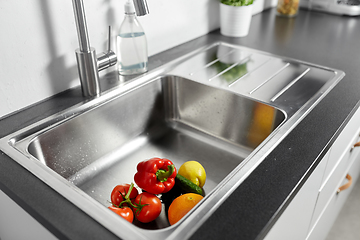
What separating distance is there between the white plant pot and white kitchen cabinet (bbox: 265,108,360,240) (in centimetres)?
63

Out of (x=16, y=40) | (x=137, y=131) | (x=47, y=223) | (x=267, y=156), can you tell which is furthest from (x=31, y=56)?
(x=267, y=156)

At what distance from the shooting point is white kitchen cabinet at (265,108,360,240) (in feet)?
2.44

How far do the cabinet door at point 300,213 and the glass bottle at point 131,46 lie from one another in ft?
2.09

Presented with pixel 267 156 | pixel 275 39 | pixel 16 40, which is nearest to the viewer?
pixel 267 156

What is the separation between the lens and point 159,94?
3.81 ft

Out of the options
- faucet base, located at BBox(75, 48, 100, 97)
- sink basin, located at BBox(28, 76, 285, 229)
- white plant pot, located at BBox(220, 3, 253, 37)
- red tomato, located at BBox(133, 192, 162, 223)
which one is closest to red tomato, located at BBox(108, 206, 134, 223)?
red tomato, located at BBox(133, 192, 162, 223)

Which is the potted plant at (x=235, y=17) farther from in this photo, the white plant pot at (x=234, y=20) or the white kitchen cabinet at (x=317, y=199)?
the white kitchen cabinet at (x=317, y=199)

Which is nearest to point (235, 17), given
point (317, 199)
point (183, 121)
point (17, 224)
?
point (183, 121)

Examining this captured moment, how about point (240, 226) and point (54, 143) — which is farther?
point (54, 143)

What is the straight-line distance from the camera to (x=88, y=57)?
917 millimetres

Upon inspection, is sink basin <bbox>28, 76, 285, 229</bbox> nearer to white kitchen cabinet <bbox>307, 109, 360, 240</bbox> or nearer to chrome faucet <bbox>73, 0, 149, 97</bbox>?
chrome faucet <bbox>73, 0, 149, 97</bbox>

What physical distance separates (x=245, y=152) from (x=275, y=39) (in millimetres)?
653

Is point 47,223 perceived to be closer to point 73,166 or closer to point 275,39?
point 73,166

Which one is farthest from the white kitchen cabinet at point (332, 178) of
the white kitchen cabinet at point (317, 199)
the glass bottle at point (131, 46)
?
the glass bottle at point (131, 46)
